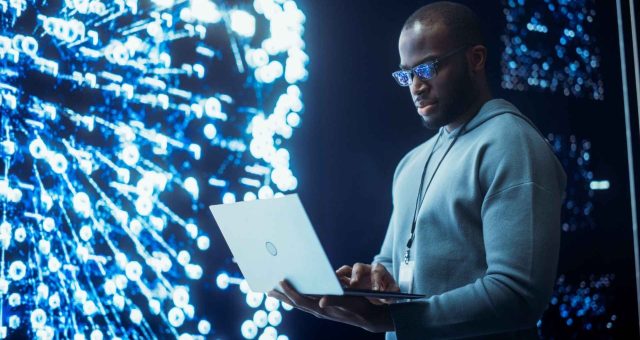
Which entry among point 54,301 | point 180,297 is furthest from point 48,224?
point 180,297

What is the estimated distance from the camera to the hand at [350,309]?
3.98 ft

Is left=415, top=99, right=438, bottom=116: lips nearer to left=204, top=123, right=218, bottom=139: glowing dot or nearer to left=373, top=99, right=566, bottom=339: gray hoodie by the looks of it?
left=373, top=99, right=566, bottom=339: gray hoodie

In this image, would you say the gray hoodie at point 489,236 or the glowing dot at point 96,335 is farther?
the glowing dot at point 96,335

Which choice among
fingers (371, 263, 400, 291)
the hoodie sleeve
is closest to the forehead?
the hoodie sleeve

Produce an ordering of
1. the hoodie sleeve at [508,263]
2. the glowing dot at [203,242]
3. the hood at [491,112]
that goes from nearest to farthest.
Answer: the hoodie sleeve at [508,263]
the hood at [491,112]
the glowing dot at [203,242]

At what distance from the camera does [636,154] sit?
A: 332 centimetres

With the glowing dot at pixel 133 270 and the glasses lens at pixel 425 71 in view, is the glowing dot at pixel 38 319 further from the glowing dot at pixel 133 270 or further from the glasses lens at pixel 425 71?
the glasses lens at pixel 425 71

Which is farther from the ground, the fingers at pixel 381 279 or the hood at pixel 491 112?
the hood at pixel 491 112

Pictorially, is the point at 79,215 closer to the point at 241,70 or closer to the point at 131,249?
the point at 131,249

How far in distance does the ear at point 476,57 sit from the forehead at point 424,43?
56 mm

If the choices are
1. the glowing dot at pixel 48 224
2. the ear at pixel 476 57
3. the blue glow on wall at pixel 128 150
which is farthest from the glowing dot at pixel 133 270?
the ear at pixel 476 57

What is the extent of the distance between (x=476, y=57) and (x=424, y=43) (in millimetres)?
124

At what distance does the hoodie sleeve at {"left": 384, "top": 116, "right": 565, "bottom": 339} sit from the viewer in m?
1.20

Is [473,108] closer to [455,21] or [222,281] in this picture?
[455,21]
